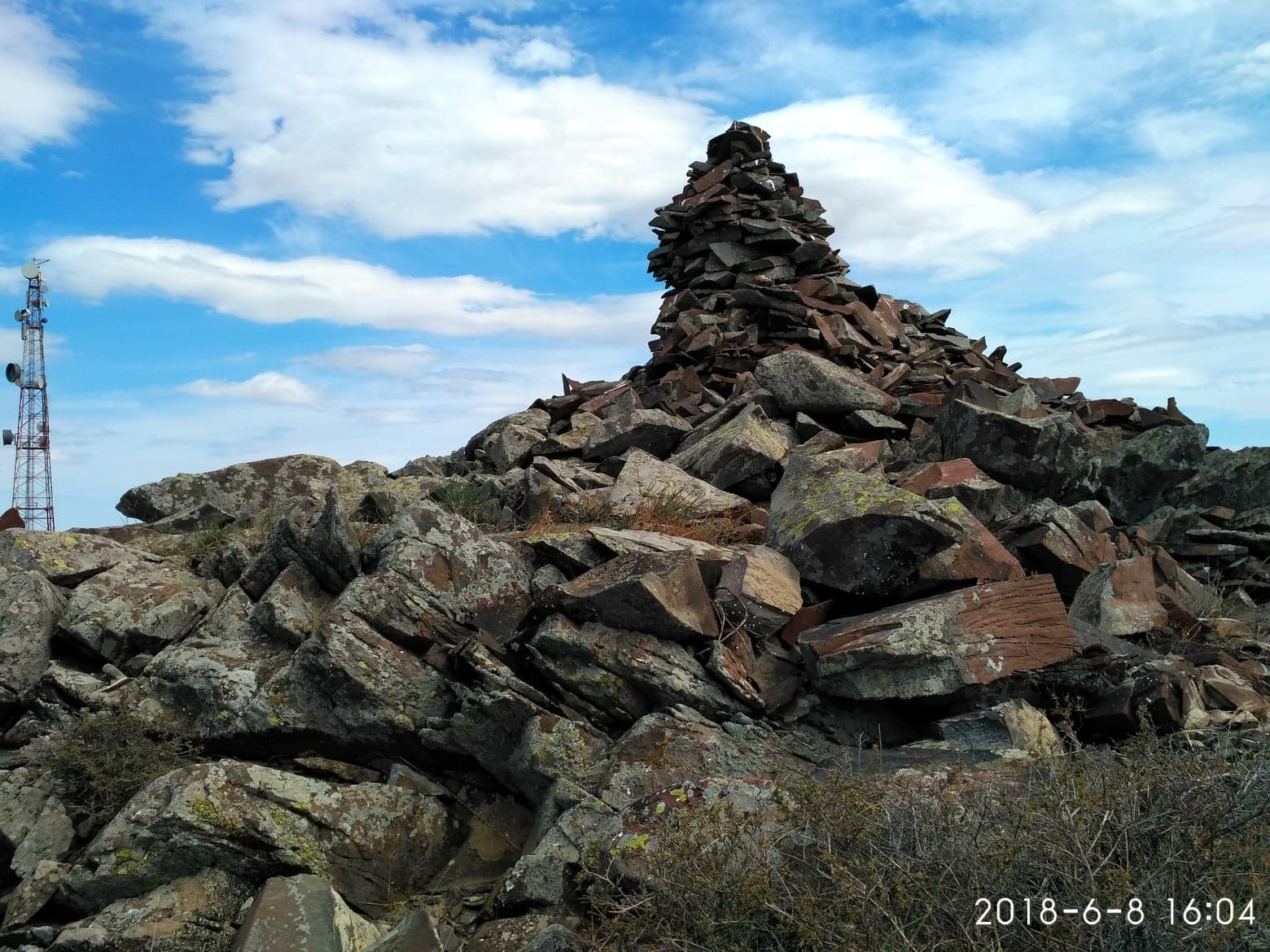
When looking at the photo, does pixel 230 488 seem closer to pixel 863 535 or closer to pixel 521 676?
pixel 521 676

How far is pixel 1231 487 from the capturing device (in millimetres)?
12242

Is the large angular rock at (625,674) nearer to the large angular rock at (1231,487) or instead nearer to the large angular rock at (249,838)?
the large angular rock at (249,838)

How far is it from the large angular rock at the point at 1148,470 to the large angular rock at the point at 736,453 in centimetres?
403

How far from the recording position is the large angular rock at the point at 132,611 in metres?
8.98

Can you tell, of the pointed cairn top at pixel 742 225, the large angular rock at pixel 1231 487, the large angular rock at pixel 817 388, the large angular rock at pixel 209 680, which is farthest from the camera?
the pointed cairn top at pixel 742 225

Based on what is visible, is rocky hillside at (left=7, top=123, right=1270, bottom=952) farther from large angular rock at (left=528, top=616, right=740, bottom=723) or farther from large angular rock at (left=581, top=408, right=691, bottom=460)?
large angular rock at (left=581, top=408, right=691, bottom=460)

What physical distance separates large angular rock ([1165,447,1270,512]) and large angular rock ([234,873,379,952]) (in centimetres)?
1070

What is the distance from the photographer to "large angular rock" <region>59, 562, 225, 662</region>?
898 centimetres

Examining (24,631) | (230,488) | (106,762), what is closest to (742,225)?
(230,488)

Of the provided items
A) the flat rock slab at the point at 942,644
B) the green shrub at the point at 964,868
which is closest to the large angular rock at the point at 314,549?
the flat rock slab at the point at 942,644

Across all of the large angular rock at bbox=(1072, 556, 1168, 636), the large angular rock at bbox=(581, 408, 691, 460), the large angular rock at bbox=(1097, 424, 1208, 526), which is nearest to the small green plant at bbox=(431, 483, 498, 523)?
the large angular rock at bbox=(581, 408, 691, 460)

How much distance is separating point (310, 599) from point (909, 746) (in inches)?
207

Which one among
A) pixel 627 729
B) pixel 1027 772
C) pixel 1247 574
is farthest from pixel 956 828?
pixel 1247 574
